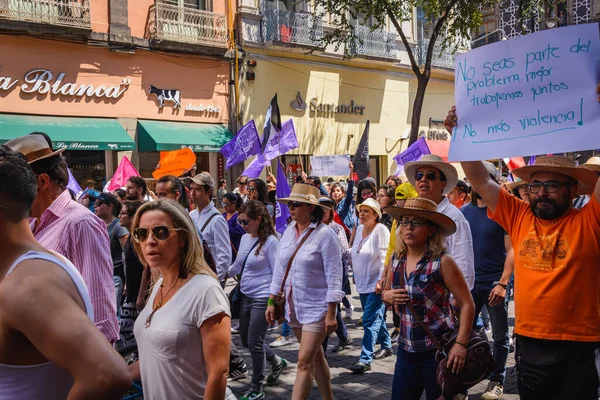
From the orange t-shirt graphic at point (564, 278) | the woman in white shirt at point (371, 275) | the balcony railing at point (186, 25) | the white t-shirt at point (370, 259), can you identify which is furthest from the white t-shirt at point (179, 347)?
the balcony railing at point (186, 25)

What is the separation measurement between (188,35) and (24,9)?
4963mm

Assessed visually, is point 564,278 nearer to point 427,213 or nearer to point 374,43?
point 427,213

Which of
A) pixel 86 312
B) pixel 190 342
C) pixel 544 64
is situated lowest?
pixel 190 342

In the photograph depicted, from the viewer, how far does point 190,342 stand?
2701mm

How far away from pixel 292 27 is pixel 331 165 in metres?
9.90

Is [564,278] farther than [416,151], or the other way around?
[416,151]

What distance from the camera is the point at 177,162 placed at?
1232 cm

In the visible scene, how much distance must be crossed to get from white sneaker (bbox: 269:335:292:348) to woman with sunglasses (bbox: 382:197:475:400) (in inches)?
142

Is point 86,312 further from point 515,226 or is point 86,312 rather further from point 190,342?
point 515,226

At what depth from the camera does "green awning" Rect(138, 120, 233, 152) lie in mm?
18391

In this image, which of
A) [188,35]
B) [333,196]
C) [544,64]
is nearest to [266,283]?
[544,64]

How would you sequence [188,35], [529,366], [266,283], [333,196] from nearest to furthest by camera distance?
Answer: 1. [529,366]
2. [266,283]
3. [333,196]
4. [188,35]

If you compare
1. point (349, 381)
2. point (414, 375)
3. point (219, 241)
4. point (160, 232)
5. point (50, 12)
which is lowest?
point (349, 381)

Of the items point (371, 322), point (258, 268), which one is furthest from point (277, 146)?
point (258, 268)
